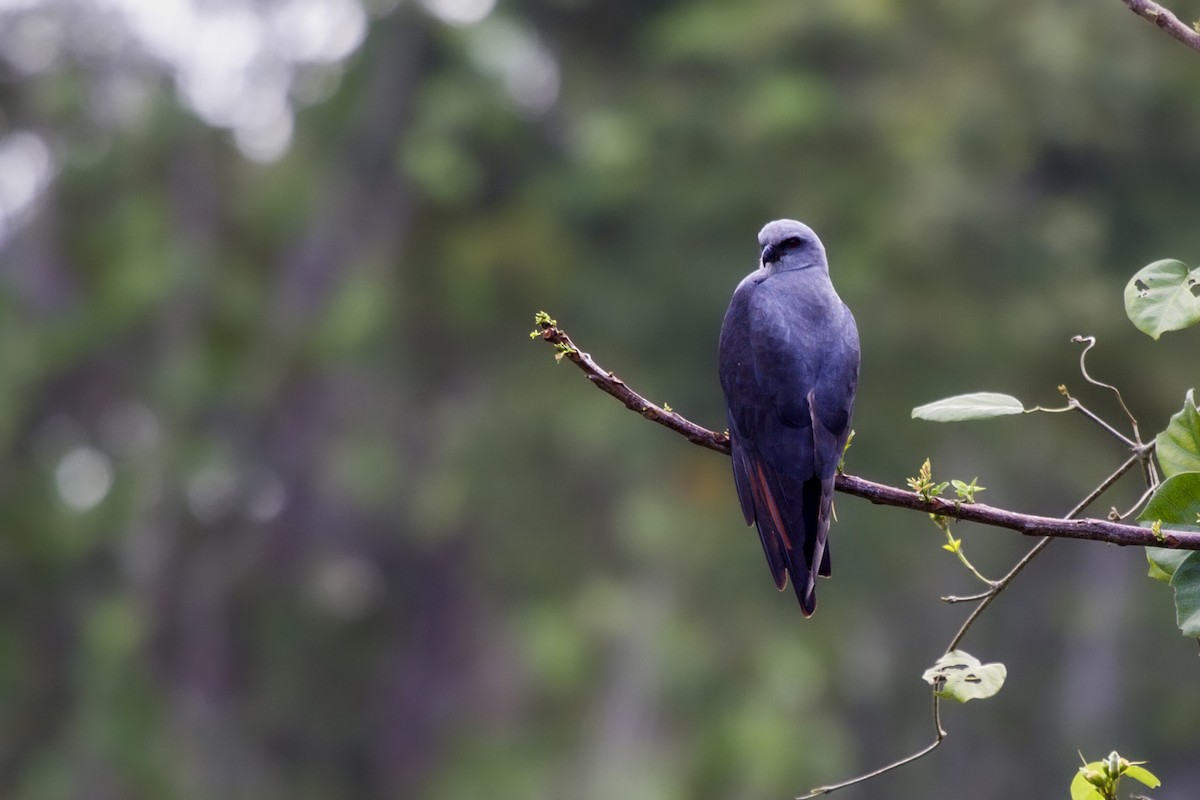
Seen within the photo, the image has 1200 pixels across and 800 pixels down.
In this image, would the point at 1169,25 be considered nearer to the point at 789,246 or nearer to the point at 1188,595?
the point at 1188,595

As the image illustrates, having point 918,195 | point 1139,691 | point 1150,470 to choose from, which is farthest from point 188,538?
point 1150,470

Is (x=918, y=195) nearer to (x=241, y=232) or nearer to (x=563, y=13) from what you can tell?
(x=563, y=13)

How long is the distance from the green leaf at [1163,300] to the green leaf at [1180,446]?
0.10 m

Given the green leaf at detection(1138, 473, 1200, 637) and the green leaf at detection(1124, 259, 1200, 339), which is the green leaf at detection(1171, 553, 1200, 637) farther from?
the green leaf at detection(1124, 259, 1200, 339)

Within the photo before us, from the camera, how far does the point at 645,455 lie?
10.3 metres

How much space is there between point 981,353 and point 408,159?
13.5ft

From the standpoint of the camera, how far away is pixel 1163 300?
1976mm

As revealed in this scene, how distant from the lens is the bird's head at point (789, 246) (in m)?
3.62

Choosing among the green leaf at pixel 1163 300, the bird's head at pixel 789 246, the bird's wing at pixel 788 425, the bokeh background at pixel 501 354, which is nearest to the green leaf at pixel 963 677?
the green leaf at pixel 1163 300

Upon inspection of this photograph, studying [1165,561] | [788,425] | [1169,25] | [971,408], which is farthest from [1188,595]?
[788,425]

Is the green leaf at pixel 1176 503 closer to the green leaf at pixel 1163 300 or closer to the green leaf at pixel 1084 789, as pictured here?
the green leaf at pixel 1163 300

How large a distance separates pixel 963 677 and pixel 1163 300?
0.56 m

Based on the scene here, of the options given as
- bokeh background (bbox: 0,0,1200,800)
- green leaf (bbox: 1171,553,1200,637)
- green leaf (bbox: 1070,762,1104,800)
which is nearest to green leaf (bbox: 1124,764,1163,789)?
green leaf (bbox: 1070,762,1104,800)

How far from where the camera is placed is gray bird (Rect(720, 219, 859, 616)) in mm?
2850
